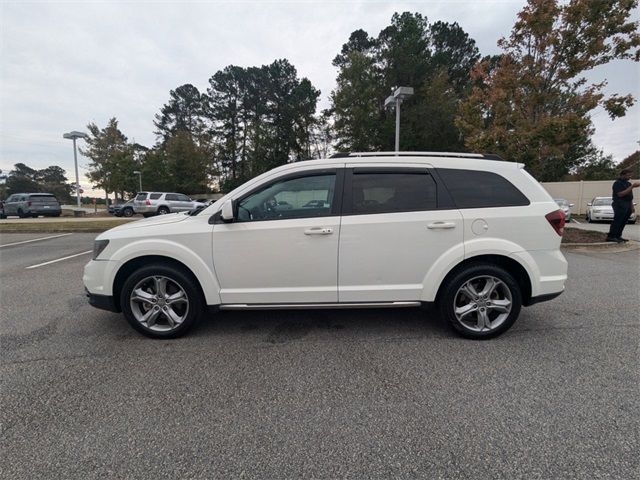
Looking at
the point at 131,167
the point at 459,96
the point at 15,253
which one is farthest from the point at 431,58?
the point at 15,253

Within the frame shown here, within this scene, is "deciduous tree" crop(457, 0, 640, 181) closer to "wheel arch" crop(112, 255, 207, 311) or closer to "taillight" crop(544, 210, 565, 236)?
"taillight" crop(544, 210, 565, 236)

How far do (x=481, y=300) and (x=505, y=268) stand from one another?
46 cm

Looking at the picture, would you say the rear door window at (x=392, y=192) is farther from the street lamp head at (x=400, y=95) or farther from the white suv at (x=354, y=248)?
the street lamp head at (x=400, y=95)

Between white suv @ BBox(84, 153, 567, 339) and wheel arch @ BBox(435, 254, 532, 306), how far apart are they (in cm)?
1

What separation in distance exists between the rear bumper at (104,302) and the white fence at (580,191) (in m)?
25.7

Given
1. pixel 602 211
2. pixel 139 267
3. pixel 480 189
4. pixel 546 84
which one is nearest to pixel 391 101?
pixel 546 84

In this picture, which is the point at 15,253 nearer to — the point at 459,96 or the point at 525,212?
the point at 525,212

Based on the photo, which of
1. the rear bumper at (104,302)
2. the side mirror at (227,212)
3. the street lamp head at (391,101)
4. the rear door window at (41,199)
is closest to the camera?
the side mirror at (227,212)

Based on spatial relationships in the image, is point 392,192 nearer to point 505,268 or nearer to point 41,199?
point 505,268

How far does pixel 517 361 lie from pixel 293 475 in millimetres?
2248

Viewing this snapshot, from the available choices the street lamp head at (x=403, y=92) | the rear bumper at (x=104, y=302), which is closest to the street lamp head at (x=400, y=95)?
the street lamp head at (x=403, y=92)

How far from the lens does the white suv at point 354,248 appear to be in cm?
324

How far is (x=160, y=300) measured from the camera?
3.38 m

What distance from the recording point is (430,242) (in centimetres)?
325
